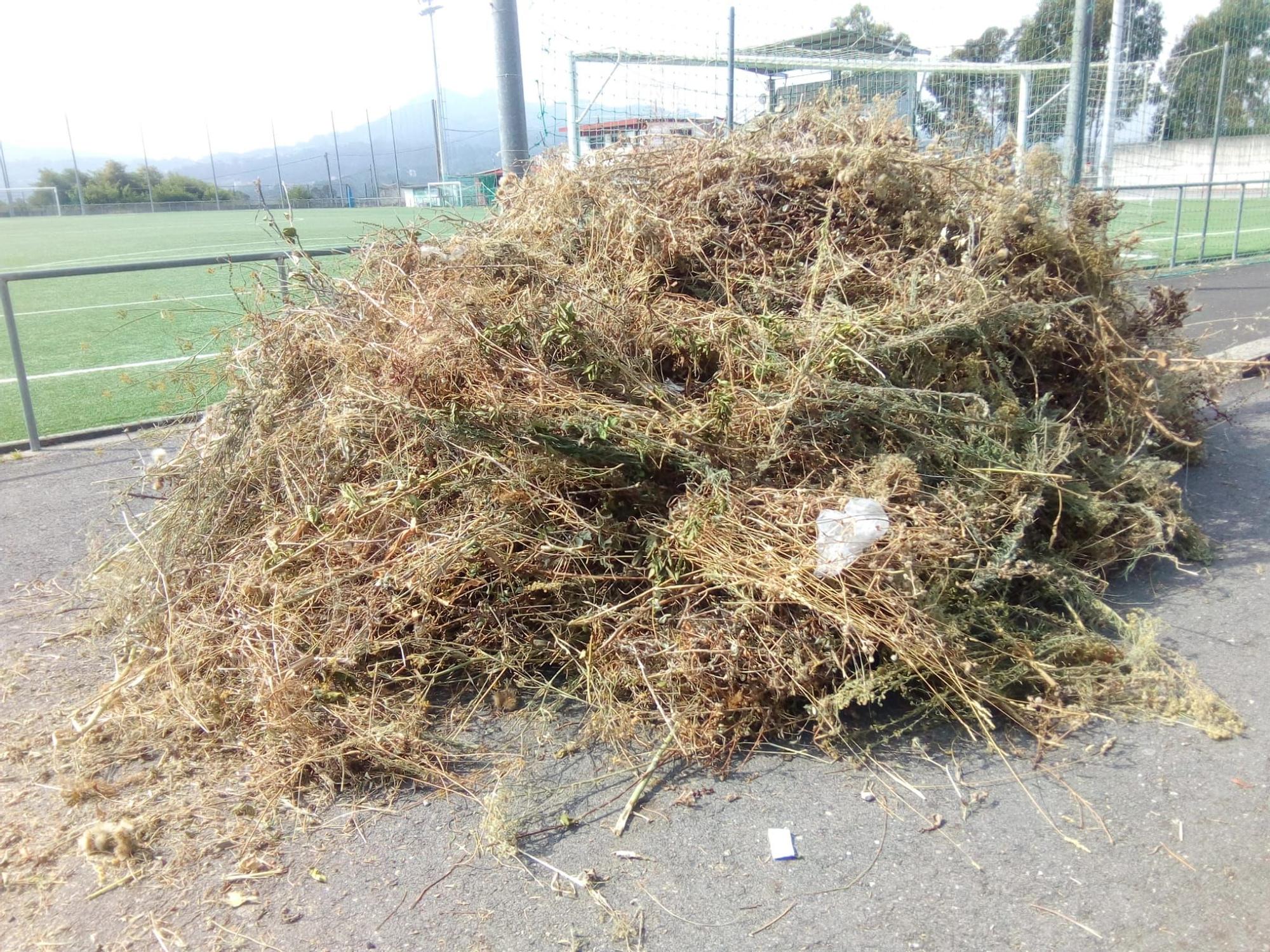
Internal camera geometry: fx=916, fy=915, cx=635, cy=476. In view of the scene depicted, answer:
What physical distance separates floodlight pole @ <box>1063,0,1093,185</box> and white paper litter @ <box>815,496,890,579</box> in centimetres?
479

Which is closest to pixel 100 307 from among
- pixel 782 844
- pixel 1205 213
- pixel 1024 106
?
pixel 1024 106

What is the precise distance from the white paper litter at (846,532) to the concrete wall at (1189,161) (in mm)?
11471

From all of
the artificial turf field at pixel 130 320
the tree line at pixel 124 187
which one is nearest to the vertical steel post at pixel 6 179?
the tree line at pixel 124 187

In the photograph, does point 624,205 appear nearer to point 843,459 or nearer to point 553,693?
point 843,459

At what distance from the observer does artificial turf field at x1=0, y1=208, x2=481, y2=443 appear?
5605mm

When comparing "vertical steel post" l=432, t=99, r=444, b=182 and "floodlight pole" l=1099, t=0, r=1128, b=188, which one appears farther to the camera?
"vertical steel post" l=432, t=99, r=444, b=182

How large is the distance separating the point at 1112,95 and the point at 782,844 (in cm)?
1102

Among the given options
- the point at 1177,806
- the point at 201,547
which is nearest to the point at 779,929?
the point at 1177,806

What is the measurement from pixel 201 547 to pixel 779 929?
9.13ft

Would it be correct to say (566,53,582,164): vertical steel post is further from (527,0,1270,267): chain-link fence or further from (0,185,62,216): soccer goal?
(0,185,62,216): soccer goal

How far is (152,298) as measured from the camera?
15078 millimetres

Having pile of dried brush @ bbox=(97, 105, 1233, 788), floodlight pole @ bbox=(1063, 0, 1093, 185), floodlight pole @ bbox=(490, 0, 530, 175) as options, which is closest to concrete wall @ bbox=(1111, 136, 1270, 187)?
floodlight pole @ bbox=(1063, 0, 1093, 185)

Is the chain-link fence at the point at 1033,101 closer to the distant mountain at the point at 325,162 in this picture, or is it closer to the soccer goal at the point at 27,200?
the distant mountain at the point at 325,162

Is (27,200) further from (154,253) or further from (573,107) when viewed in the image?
(573,107)
